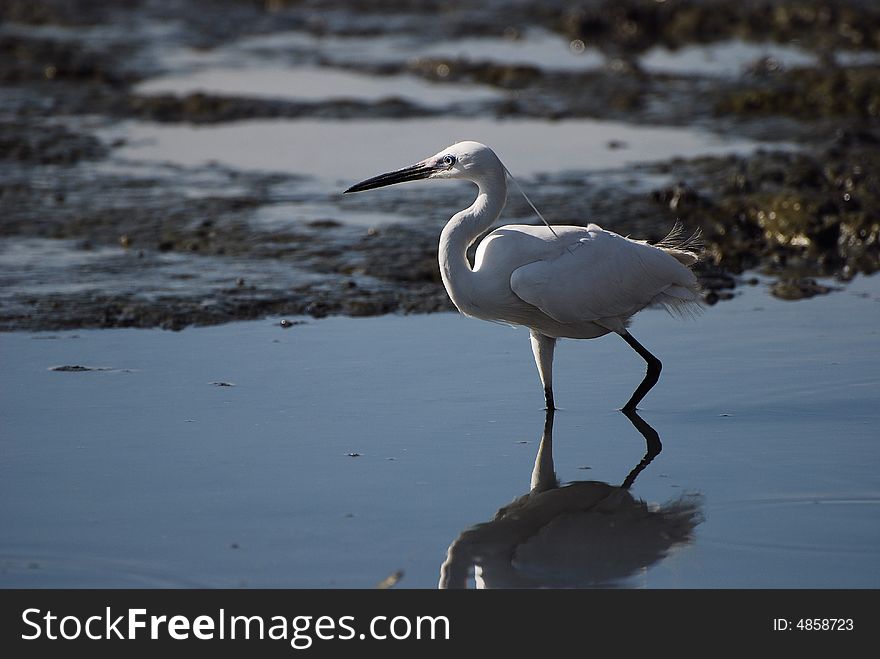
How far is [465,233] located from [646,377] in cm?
120

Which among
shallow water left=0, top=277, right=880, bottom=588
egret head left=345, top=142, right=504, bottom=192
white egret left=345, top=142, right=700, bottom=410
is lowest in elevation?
shallow water left=0, top=277, right=880, bottom=588

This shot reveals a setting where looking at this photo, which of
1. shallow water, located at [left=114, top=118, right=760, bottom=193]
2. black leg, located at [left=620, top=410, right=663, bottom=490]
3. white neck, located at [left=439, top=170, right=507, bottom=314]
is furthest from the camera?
shallow water, located at [left=114, top=118, right=760, bottom=193]

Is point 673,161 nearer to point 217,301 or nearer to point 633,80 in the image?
point 633,80

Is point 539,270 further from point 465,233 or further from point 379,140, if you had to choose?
point 379,140

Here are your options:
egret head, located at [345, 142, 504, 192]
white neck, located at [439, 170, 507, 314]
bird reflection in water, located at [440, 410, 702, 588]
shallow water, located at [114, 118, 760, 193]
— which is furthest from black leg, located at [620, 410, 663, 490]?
shallow water, located at [114, 118, 760, 193]

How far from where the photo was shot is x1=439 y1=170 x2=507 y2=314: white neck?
6.25 metres

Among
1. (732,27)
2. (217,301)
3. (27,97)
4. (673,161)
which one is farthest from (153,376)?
(732,27)

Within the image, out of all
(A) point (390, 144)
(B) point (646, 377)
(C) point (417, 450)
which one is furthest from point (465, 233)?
(A) point (390, 144)

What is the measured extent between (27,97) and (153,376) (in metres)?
8.53

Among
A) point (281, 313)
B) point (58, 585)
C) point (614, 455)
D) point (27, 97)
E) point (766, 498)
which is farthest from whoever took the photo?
point (27, 97)

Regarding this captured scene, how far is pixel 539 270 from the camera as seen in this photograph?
20.5ft

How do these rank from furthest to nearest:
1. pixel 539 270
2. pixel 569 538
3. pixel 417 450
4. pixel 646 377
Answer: pixel 646 377 < pixel 539 270 < pixel 417 450 < pixel 569 538

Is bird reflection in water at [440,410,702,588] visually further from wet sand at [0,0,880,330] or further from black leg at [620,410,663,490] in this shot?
wet sand at [0,0,880,330]
